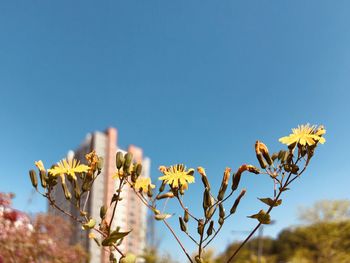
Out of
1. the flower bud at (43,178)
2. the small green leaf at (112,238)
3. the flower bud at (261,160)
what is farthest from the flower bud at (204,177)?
the flower bud at (43,178)

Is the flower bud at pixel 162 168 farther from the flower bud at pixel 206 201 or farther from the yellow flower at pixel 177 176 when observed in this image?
the flower bud at pixel 206 201

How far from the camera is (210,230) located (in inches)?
42.5

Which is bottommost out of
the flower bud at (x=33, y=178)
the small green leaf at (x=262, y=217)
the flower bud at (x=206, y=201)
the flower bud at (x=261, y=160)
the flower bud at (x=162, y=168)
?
the small green leaf at (x=262, y=217)

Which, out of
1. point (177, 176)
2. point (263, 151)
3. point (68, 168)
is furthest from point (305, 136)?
point (68, 168)

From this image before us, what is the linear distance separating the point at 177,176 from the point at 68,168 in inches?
12.2

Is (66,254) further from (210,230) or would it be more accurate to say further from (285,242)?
(285,242)

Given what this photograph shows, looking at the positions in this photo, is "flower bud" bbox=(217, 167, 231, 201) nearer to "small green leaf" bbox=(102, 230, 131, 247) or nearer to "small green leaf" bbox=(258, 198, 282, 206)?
"small green leaf" bbox=(258, 198, 282, 206)

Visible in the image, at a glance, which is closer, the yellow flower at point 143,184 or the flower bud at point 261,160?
the flower bud at point 261,160

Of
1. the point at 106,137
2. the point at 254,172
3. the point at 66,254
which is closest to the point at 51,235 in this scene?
the point at 66,254

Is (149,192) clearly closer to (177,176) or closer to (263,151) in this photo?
(177,176)

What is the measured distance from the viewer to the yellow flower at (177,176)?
1.12m

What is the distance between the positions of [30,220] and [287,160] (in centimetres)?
224

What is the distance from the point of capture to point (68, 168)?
1.15 meters

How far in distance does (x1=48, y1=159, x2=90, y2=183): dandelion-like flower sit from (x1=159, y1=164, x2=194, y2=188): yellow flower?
226mm
